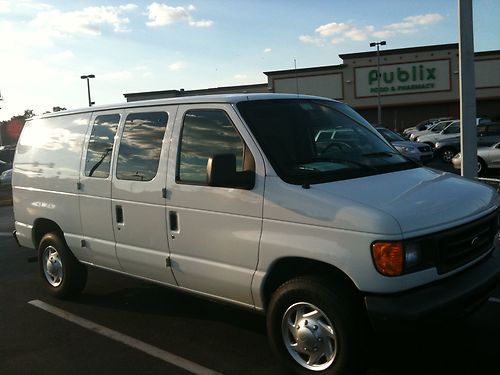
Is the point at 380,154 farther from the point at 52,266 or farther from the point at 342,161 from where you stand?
the point at 52,266

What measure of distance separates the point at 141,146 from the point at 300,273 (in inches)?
77.3

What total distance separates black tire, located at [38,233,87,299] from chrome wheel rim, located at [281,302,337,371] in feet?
9.85

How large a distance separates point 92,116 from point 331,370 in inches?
140

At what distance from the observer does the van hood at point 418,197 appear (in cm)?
333

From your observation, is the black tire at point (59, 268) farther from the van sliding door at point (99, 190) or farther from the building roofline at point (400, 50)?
the building roofline at point (400, 50)

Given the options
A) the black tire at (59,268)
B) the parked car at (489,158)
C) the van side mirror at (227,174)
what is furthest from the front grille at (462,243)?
the parked car at (489,158)

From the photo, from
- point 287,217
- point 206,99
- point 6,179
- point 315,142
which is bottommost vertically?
point 6,179

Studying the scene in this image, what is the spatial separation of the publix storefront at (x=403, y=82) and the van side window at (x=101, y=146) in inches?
1696

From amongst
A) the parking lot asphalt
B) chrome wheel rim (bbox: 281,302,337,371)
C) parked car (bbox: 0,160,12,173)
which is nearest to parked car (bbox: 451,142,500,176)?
the parking lot asphalt

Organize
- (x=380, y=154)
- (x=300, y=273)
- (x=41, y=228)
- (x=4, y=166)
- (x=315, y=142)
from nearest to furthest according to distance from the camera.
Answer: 1. (x=300, y=273)
2. (x=315, y=142)
3. (x=380, y=154)
4. (x=41, y=228)
5. (x=4, y=166)

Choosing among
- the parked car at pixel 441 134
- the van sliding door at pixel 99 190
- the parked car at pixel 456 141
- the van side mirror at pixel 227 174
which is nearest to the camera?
the van side mirror at pixel 227 174

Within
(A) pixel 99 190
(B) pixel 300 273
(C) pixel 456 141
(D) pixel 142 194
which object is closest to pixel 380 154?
(B) pixel 300 273

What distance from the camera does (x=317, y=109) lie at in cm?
462

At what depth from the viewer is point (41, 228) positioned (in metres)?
6.21
